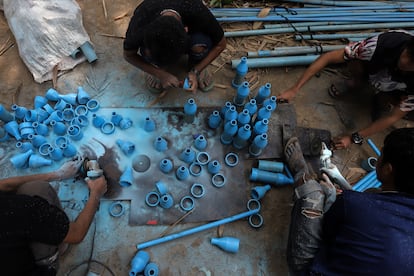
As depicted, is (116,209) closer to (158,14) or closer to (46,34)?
(158,14)

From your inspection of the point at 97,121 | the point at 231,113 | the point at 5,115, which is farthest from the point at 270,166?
the point at 5,115

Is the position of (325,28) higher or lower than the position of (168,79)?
higher

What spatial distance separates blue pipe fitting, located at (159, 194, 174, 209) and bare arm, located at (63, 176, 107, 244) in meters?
0.56

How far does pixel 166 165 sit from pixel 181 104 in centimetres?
90

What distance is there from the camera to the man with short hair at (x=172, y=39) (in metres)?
2.60

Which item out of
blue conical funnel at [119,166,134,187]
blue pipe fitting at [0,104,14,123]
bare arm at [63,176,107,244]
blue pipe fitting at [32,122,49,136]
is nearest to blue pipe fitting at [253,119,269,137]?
blue conical funnel at [119,166,134,187]

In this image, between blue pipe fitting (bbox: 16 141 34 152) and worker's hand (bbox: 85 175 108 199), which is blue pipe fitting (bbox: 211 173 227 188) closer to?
worker's hand (bbox: 85 175 108 199)

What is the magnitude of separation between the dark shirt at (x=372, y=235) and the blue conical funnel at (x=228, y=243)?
0.82 metres

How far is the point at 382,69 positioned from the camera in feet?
10.6

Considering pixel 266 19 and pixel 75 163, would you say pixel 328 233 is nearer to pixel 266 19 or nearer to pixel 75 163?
pixel 75 163

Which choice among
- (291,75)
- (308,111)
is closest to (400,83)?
(308,111)

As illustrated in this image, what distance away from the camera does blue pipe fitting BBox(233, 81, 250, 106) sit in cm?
333

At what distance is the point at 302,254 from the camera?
256 cm

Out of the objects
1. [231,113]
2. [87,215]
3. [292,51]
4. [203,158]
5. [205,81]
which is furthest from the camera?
[292,51]
